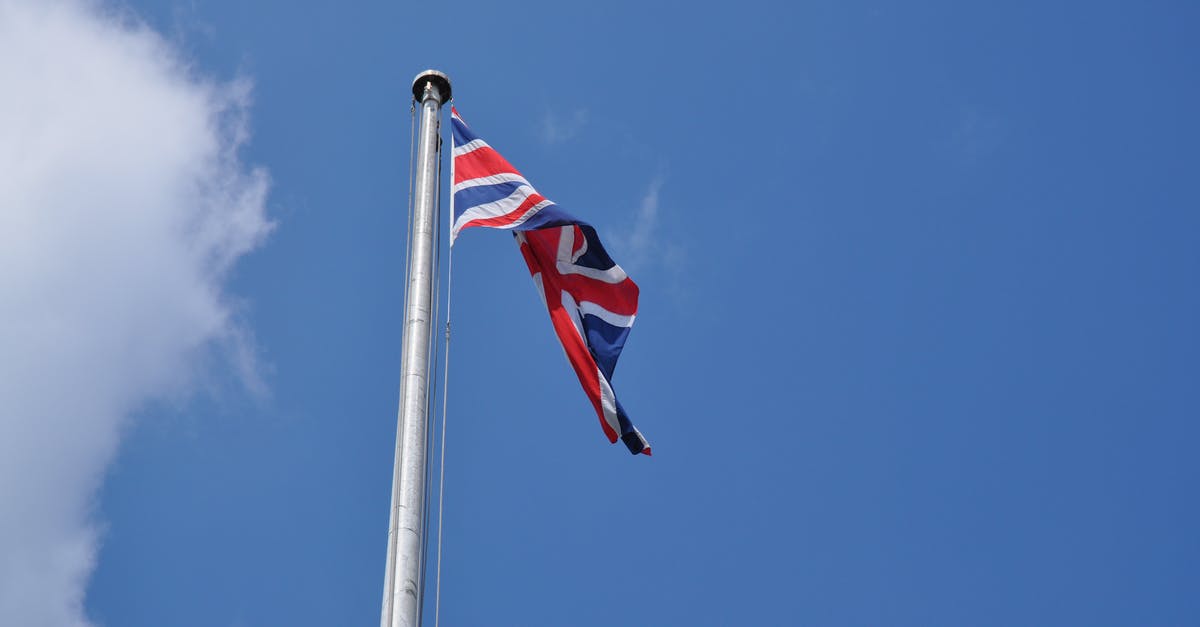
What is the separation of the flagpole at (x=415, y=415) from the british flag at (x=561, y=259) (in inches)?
34.9

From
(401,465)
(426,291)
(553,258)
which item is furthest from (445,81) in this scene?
(401,465)

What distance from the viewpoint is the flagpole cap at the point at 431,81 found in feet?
53.0

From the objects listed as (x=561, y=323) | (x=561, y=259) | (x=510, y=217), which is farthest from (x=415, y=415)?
(x=561, y=259)

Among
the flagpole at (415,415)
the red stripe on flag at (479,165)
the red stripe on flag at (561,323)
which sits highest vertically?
the red stripe on flag at (479,165)

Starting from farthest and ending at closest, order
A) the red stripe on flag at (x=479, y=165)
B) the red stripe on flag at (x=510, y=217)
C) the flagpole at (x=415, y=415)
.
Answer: the red stripe on flag at (x=479, y=165), the red stripe on flag at (x=510, y=217), the flagpole at (x=415, y=415)

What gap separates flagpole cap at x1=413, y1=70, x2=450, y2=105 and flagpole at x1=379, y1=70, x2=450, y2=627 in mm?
401

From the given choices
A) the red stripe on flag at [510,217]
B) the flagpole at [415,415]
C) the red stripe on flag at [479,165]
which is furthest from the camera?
the red stripe on flag at [479,165]

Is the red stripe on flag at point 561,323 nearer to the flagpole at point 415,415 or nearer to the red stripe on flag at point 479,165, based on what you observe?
the red stripe on flag at point 479,165

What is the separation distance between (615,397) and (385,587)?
16.0 ft

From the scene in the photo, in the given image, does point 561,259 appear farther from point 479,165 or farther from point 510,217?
point 479,165

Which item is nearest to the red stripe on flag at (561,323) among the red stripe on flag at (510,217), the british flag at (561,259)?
the british flag at (561,259)

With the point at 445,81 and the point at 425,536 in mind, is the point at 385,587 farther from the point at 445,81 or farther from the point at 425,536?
the point at 445,81

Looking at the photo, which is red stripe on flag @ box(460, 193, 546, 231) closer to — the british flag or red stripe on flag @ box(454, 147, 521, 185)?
the british flag

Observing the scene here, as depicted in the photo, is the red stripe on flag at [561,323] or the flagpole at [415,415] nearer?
the flagpole at [415,415]
